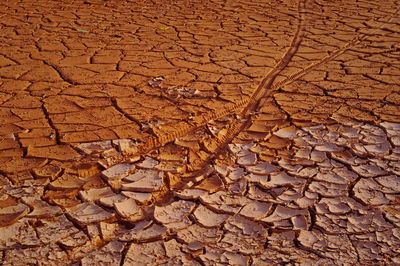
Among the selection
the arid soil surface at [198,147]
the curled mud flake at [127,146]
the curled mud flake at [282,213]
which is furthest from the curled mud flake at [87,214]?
the curled mud flake at [282,213]

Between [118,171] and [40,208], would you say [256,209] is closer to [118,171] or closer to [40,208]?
[118,171]

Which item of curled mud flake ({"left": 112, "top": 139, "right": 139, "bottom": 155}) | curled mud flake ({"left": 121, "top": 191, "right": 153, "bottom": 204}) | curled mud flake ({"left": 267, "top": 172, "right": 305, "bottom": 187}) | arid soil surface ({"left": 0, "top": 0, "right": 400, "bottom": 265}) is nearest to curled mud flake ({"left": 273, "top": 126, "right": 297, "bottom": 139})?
arid soil surface ({"left": 0, "top": 0, "right": 400, "bottom": 265})

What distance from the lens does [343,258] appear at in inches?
77.0

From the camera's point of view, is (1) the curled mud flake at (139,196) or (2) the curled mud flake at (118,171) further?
A: (2) the curled mud flake at (118,171)

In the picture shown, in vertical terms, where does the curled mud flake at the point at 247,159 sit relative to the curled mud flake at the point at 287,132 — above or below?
below

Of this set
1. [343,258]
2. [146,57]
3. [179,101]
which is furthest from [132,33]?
[343,258]

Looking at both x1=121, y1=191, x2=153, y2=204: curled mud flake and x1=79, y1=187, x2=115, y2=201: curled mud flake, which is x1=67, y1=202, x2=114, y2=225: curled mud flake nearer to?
x1=79, y1=187, x2=115, y2=201: curled mud flake

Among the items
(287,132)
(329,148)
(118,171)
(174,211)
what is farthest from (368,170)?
(118,171)

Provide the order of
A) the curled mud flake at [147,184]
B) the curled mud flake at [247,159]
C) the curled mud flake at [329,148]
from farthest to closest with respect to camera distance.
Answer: the curled mud flake at [329,148], the curled mud flake at [247,159], the curled mud flake at [147,184]

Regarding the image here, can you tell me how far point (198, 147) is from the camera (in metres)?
2.81

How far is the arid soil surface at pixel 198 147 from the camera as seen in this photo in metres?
2.07

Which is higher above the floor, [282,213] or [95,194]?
[282,213]

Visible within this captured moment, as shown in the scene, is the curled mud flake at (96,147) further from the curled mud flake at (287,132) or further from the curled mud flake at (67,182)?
the curled mud flake at (287,132)

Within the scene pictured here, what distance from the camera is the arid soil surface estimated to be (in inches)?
81.4
